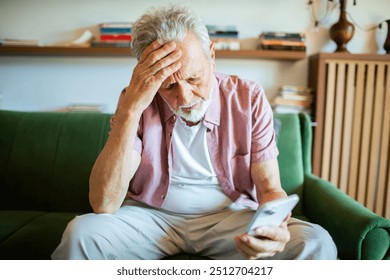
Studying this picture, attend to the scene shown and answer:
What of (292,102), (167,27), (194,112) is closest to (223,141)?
(194,112)

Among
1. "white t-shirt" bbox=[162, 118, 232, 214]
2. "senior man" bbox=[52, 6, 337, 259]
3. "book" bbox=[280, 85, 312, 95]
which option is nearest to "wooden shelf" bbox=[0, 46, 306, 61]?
"book" bbox=[280, 85, 312, 95]

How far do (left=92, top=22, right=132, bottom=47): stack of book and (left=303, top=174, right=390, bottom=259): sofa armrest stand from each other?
1.15 metres

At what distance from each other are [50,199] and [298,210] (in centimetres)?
95

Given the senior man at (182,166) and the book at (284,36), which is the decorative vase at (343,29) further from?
the senior man at (182,166)

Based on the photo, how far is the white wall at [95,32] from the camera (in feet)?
5.68

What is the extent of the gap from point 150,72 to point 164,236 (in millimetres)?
437

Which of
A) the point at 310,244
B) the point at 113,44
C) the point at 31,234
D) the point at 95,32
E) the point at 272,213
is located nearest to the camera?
the point at 272,213

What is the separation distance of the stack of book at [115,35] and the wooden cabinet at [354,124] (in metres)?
0.93

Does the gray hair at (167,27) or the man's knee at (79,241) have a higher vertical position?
the gray hair at (167,27)

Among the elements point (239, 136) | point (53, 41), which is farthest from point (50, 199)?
point (53, 41)

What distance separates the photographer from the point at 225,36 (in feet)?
5.60

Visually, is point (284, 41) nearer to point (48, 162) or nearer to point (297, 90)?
point (297, 90)

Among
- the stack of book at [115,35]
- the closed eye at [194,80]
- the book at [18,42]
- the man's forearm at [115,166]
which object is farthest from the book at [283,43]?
the book at [18,42]

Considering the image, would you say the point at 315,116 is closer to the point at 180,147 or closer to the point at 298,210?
the point at 298,210
